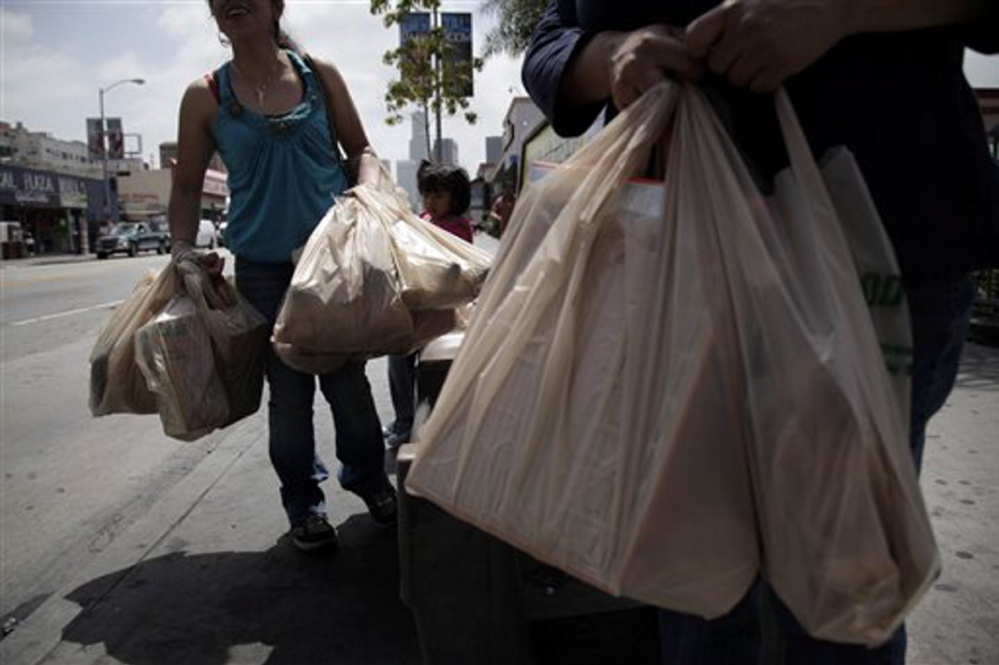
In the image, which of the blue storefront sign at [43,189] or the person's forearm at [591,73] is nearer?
the person's forearm at [591,73]

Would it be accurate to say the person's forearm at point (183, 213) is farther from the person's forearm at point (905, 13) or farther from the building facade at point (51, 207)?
the building facade at point (51, 207)

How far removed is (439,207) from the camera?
4.61m

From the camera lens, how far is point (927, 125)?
1.14 meters

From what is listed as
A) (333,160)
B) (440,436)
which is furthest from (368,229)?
(440,436)

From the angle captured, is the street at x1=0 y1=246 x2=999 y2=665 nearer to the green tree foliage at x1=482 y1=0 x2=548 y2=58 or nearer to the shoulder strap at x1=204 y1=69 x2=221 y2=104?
the shoulder strap at x1=204 y1=69 x2=221 y2=104

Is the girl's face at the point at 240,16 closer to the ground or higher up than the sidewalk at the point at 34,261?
higher up

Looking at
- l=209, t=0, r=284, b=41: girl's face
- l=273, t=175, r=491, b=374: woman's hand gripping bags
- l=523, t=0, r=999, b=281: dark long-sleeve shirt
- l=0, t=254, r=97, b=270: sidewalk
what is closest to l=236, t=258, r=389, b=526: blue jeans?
l=273, t=175, r=491, b=374: woman's hand gripping bags

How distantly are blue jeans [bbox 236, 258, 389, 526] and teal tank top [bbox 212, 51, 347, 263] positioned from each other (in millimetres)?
102

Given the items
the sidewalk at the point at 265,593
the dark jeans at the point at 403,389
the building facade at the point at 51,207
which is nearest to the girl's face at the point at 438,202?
the dark jeans at the point at 403,389

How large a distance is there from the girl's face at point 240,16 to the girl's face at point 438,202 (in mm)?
1930

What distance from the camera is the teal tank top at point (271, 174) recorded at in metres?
2.72

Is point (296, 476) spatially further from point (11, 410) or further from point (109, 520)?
point (11, 410)

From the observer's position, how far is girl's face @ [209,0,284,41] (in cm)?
261

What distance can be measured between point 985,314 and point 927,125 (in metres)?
7.78
